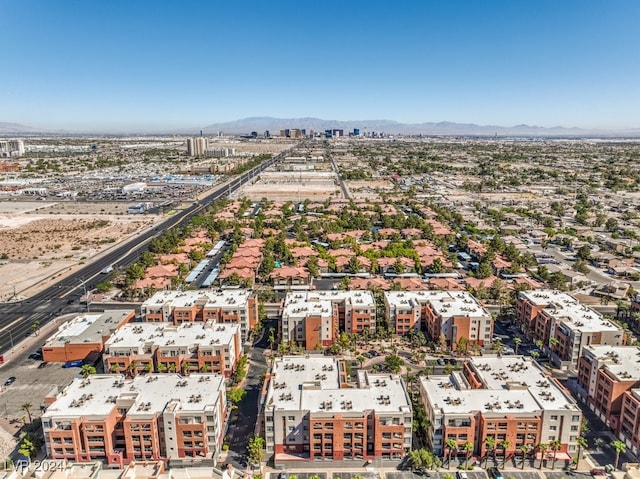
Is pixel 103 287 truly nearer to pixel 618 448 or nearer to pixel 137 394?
pixel 137 394

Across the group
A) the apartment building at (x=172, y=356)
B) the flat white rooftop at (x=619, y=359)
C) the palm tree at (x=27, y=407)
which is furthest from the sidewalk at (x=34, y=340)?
the flat white rooftop at (x=619, y=359)

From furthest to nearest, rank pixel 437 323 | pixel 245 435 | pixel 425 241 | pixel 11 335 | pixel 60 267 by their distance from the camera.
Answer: pixel 425 241 < pixel 60 267 < pixel 11 335 < pixel 437 323 < pixel 245 435

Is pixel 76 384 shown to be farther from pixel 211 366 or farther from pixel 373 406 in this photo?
pixel 373 406

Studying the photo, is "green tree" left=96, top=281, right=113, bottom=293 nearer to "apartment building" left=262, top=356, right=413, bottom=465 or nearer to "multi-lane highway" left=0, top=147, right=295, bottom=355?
"multi-lane highway" left=0, top=147, right=295, bottom=355

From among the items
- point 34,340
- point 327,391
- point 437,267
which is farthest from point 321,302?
point 34,340

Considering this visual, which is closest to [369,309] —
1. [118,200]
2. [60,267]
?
[60,267]

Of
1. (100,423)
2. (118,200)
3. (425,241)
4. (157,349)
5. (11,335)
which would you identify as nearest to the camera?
(100,423)

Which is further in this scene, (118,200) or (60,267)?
(118,200)
